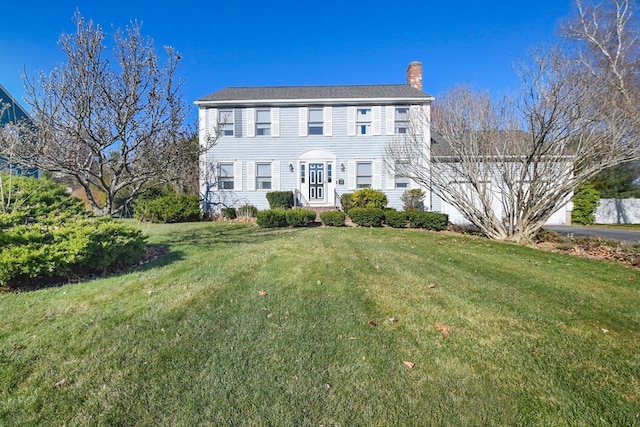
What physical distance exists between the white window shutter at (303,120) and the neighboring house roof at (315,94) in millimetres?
449

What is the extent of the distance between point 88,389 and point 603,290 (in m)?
6.42

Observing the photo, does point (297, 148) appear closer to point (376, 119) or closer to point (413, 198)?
point (376, 119)

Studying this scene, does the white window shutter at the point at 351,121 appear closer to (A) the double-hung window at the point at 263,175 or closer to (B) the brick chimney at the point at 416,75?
(B) the brick chimney at the point at 416,75

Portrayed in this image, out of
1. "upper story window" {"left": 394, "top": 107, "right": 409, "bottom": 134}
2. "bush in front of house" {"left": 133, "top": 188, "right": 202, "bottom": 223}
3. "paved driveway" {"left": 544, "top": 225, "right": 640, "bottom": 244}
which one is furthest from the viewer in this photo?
"upper story window" {"left": 394, "top": 107, "right": 409, "bottom": 134}

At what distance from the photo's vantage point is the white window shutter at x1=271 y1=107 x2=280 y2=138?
50.8 ft

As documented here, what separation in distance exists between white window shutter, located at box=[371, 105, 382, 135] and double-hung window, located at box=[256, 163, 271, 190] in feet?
19.2

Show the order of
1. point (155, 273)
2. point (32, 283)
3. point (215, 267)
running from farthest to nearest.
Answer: point (215, 267) → point (155, 273) → point (32, 283)

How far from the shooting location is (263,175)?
1562 centimetres

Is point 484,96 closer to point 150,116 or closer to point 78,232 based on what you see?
point 150,116

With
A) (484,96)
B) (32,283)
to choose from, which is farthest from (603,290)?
(32,283)

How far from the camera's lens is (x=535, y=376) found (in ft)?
7.79

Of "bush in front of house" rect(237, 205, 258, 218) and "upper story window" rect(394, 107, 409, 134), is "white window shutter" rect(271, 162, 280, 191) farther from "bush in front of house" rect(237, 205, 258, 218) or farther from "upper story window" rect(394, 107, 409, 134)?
"upper story window" rect(394, 107, 409, 134)

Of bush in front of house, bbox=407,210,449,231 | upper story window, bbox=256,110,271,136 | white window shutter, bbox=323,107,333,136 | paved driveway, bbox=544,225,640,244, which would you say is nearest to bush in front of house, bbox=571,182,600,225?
paved driveway, bbox=544,225,640,244

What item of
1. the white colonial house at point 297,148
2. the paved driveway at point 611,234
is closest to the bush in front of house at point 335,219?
the white colonial house at point 297,148
